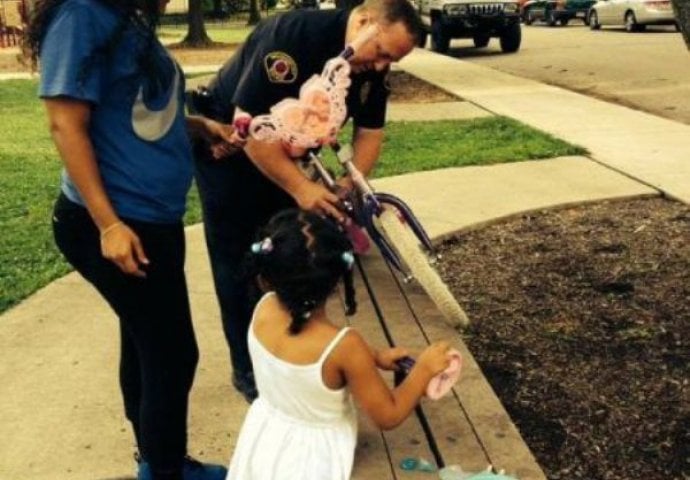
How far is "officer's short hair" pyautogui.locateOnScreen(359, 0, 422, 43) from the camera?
9.43ft

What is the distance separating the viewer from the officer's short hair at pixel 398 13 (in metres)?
2.87

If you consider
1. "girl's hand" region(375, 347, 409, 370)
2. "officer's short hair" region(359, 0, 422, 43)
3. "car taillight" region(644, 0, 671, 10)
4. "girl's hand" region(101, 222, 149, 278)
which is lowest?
"car taillight" region(644, 0, 671, 10)

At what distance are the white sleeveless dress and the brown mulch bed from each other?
3.25 feet

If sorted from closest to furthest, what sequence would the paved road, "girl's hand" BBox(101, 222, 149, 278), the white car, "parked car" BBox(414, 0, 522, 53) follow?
"girl's hand" BBox(101, 222, 149, 278) → the paved road → "parked car" BBox(414, 0, 522, 53) → the white car

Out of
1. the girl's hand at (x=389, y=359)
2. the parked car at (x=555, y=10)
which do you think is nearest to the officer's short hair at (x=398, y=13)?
the girl's hand at (x=389, y=359)

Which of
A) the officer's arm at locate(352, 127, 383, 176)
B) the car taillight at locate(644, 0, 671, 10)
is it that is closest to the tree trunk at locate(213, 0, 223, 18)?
the car taillight at locate(644, 0, 671, 10)

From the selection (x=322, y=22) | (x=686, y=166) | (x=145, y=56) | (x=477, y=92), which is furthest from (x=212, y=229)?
(x=477, y=92)

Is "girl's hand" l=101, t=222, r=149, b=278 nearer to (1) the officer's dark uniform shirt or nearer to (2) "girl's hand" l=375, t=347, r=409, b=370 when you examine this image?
(2) "girl's hand" l=375, t=347, r=409, b=370

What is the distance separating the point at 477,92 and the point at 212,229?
10.9 meters

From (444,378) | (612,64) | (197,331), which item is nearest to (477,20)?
(612,64)

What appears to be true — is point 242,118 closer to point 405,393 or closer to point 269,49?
point 269,49

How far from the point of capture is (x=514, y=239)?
5844 mm

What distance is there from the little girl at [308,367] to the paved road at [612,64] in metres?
9.41

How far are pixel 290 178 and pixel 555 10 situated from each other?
3521 centimetres
